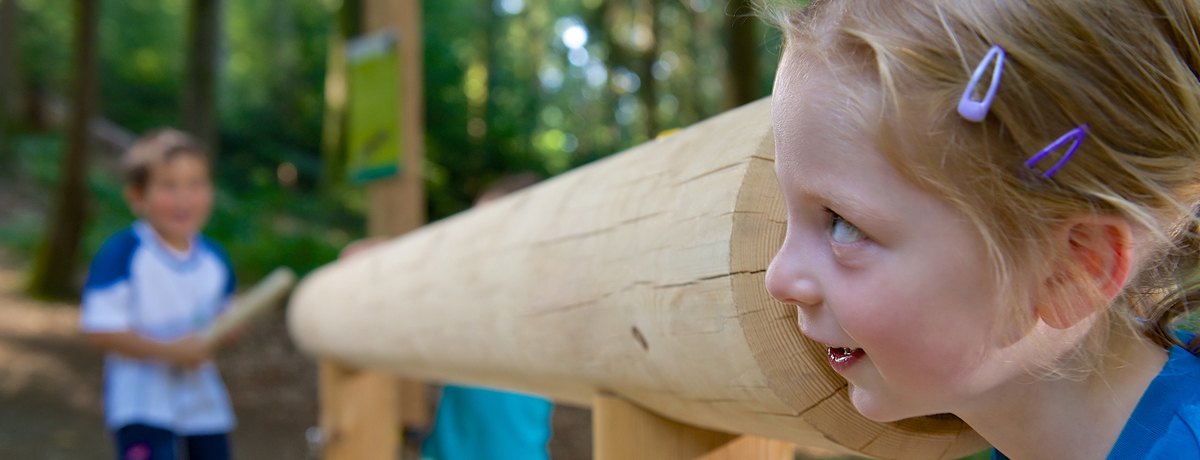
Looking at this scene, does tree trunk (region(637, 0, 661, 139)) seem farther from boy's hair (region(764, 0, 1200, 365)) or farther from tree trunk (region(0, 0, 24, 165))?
boy's hair (region(764, 0, 1200, 365))

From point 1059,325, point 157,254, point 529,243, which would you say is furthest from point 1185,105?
point 157,254

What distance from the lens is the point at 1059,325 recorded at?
0.71 m

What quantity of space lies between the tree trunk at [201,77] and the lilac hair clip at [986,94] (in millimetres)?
10003

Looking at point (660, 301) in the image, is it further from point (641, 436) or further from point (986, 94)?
point (986, 94)

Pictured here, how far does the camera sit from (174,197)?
321cm

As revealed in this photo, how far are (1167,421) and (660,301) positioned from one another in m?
0.53

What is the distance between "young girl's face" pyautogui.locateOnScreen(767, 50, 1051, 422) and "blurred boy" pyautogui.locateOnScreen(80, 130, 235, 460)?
2.86 metres

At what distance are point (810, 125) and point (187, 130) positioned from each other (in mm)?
10074

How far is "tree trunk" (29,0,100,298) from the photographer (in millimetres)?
7648

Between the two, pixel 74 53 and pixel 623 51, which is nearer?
pixel 74 53

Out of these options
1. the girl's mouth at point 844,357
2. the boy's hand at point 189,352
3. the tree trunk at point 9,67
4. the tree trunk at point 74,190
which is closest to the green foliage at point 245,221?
the tree trunk at point 9,67

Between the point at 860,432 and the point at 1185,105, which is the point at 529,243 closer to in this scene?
the point at 860,432

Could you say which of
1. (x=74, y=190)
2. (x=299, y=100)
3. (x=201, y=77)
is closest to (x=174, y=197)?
(x=74, y=190)

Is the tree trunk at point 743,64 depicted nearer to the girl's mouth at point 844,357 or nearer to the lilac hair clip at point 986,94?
the girl's mouth at point 844,357
